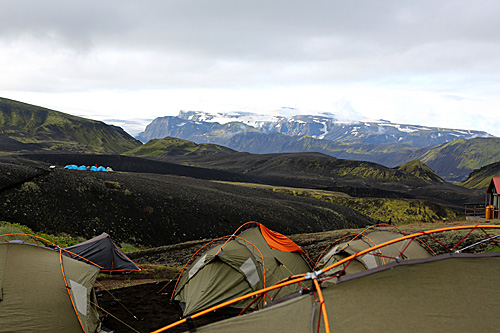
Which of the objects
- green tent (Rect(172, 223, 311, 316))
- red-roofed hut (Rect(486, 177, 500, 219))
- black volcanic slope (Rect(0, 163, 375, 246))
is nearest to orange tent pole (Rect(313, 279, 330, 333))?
green tent (Rect(172, 223, 311, 316))

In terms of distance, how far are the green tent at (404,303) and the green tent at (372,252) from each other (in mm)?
6069

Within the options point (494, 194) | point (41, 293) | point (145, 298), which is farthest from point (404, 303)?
point (494, 194)

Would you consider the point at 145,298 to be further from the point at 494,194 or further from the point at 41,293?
the point at 494,194

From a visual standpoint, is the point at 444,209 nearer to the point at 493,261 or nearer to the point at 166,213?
the point at 166,213

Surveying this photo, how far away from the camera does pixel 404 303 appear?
4934 mm

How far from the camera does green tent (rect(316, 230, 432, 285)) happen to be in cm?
1184

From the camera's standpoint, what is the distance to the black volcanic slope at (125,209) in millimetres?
26547

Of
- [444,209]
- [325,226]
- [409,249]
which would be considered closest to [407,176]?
[444,209]

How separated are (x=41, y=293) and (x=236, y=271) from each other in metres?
5.56

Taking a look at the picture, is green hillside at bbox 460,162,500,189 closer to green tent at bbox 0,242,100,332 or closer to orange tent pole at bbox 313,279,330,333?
green tent at bbox 0,242,100,332

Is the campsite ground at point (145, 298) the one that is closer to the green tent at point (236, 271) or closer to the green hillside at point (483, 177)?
the green tent at point (236, 271)

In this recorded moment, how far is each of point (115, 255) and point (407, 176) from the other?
18686 cm

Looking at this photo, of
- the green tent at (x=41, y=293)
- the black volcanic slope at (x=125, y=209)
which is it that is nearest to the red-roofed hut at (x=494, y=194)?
the black volcanic slope at (x=125, y=209)

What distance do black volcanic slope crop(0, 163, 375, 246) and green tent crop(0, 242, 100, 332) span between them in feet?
55.2
